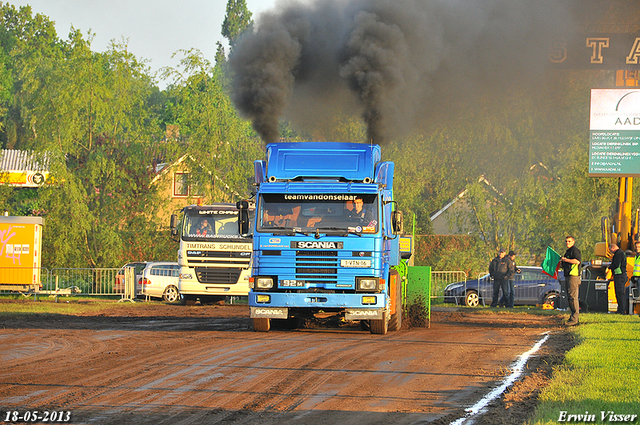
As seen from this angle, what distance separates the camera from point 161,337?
14.1m

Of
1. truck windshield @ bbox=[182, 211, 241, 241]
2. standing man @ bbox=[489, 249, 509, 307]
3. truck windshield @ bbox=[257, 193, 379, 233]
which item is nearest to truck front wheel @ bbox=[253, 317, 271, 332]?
truck windshield @ bbox=[257, 193, 379, 233]

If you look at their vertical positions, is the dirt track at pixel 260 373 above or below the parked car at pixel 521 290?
below

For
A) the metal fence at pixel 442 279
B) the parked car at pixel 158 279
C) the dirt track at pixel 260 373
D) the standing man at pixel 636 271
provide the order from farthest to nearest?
the metal fence at pixel 442 279
the parked car at pixel 158 279
the standing man at pixel 636 271
the dirt track at pixel 260 373

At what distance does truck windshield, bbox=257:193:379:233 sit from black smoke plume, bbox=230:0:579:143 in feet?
21.5

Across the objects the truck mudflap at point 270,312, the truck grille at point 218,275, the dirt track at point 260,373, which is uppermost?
the truck grille at point 218,275

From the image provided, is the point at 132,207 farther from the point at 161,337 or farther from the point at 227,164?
the point at 161,337

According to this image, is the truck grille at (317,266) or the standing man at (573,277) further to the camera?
the standing man at (573,277)

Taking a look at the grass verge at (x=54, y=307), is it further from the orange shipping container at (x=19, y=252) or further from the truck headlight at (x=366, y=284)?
the truck headlight at (x=366, y=284)

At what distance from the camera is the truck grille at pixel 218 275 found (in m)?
22.6

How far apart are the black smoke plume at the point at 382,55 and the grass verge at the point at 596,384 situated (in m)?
9.14

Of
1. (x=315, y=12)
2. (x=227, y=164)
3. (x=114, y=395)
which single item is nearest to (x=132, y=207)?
(x=227, y=164)

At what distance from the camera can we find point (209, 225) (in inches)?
896

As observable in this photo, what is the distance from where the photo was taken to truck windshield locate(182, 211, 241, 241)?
2256 centimetres

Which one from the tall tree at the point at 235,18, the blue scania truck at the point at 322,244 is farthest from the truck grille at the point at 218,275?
the tall tree at the point at 235,18
